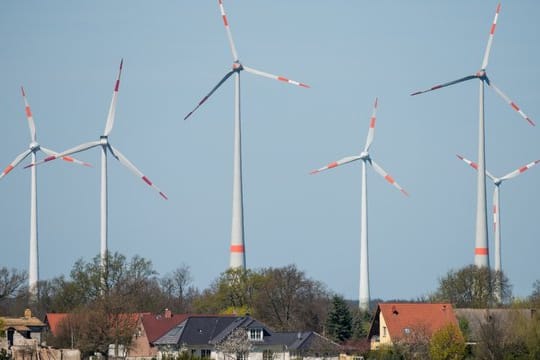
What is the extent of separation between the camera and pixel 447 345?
94312 millimetres

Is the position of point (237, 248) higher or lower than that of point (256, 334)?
higher

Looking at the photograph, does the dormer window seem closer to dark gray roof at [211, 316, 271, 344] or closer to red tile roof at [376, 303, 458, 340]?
dark gray roof at [211, 316, 271, 344]

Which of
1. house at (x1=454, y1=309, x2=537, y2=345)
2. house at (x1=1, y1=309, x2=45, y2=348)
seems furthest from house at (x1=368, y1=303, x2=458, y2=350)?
house at (x1=1, y1=309, x2=45, y2=348)

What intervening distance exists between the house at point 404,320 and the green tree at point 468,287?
61.6 feet

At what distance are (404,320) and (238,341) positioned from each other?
11635 mm

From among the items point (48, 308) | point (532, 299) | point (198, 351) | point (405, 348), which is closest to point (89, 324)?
point (198, 351)

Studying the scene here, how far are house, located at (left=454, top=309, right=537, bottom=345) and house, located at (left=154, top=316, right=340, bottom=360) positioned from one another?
8.91 meters

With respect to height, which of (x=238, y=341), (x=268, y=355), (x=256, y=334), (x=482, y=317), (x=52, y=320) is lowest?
(x=268, y=355)

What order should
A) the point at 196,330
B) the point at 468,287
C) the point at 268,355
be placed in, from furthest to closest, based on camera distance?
the point at 468,287 → the point at 196,330 → the point at 268,355

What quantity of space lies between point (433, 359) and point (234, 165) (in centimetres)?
4312

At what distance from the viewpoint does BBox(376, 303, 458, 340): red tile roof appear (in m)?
105

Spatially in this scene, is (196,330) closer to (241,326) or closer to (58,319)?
(241,326)

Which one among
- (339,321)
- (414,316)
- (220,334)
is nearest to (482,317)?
(414,316)

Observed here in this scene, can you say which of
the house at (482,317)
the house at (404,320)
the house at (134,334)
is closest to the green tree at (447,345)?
the house at (482,317)
